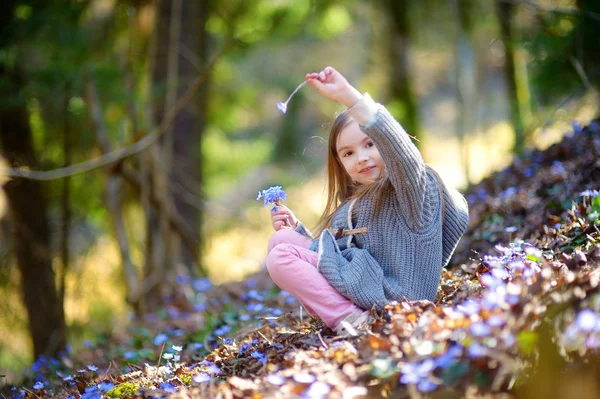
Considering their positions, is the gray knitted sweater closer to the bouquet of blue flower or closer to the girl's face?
the girl's face

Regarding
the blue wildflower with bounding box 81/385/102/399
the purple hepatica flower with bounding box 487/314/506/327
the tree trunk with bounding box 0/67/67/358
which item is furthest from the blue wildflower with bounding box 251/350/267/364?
the tree trunk with bounding box 0/67/67/358

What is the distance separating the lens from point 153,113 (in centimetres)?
697

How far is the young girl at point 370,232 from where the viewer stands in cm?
251

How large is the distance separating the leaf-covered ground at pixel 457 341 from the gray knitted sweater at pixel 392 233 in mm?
143

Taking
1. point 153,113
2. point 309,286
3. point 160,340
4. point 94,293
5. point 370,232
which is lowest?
point 309,286

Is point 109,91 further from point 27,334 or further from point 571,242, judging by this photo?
point 571,242

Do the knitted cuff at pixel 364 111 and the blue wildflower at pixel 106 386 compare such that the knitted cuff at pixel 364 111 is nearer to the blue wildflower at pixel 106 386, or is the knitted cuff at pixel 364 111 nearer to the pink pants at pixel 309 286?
the pink pants at pixel 309 286

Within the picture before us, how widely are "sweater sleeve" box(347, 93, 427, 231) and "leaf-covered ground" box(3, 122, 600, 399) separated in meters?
0.42

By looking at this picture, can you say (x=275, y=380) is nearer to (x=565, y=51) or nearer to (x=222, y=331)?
(x=222, y=331)

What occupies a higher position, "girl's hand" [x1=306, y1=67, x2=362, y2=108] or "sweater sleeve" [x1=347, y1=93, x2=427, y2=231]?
"girl's hand" [x1=306, y1=67, x2=362, y2=108]

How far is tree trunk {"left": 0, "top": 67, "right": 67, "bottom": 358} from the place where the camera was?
20.9ft

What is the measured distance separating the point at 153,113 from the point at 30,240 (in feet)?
6.31

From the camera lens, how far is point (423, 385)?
1.63 m

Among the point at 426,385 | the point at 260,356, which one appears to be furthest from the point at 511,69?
the point at 426,385
